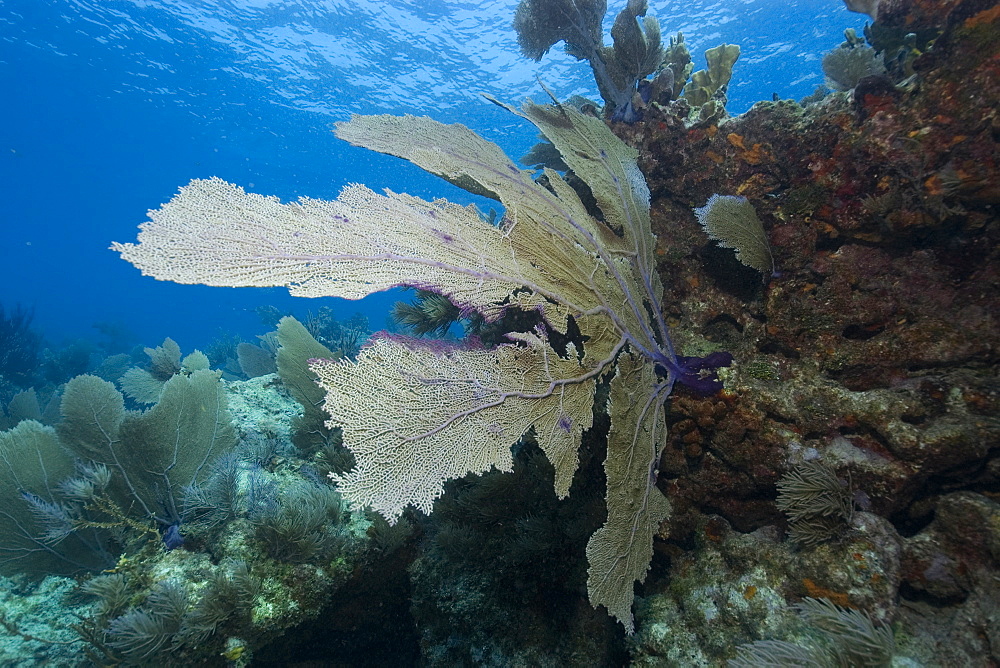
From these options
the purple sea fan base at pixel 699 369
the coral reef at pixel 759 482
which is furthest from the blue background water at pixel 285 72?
the purple sea fan base at pixel 699 369

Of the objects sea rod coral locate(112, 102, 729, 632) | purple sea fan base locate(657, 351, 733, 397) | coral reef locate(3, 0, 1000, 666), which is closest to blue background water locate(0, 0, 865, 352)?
sea rod coral locate(112, 102, 729, 632)

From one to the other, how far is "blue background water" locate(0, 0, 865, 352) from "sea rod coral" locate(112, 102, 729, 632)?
978 centimetres

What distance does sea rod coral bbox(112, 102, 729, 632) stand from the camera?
1.84 m

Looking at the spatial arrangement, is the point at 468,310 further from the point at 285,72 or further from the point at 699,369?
the point at 285,72

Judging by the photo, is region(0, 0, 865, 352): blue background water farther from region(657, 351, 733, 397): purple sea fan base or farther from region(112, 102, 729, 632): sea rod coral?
region(657, 351, 733, 397): purple sea fan base

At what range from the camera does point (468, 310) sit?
2180 mm

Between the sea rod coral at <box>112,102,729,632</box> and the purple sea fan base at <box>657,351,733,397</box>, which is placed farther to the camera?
the purple sea fan base at <box>657,351,733,397</box>

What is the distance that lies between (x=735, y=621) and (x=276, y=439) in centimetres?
479

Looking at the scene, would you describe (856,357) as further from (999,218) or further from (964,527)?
(999,218)

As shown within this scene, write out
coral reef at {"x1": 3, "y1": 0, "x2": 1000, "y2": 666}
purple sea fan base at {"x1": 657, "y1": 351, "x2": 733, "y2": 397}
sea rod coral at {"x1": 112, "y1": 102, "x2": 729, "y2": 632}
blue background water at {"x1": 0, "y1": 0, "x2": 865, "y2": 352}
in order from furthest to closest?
blue background water at {"x1": 0, "y1": 0, "x2": 865, "y2": 352}, purple sea fan base at {"x1": 657, "y1": 351, "x2": 733, "y2": 397}, coral reef at {"x1": 3, "y1": 0, "x2": 1000, "y2": 666}, sea rod coral at {"x1": 112, "y1": 102, "x2": 729, "y2": 632}

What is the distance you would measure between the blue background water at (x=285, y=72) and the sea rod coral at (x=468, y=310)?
32.1 feet

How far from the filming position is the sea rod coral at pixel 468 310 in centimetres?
184

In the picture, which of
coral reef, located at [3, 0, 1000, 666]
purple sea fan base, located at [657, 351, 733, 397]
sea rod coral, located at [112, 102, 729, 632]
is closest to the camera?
sea rod coral, located at [112, 102, 729, 632]

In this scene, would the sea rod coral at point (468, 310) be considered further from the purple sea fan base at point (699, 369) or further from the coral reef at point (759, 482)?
the coral reef at point (759, 482)
